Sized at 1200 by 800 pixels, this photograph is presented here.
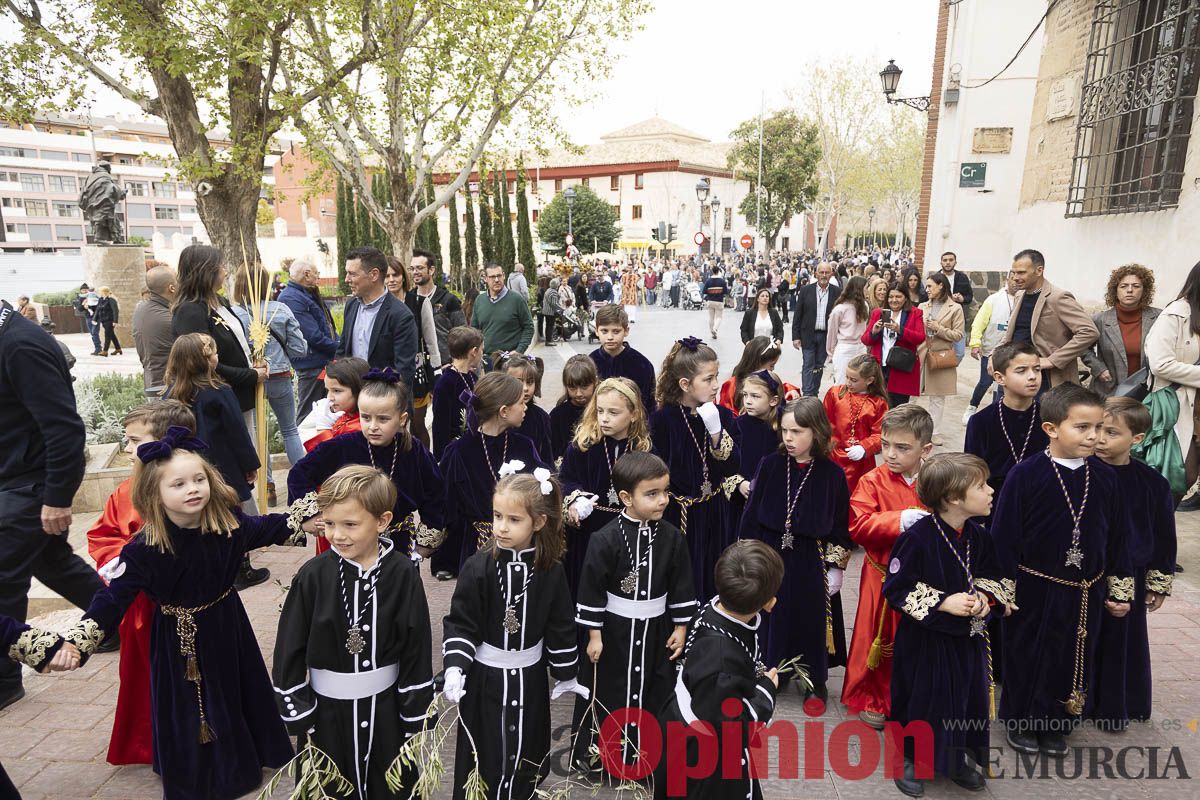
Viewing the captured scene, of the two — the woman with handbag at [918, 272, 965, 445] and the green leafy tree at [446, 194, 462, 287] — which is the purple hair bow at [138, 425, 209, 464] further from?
the green leafy tree at [446, 194, 462, 287]

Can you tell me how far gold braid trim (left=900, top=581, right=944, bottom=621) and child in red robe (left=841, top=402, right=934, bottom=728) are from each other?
43 centimetres

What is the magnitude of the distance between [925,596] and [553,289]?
15.3m

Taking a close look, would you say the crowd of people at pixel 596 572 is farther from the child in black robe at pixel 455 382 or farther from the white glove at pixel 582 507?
the child in black robe at pixel 455 382

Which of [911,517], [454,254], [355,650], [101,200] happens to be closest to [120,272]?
[101,200]

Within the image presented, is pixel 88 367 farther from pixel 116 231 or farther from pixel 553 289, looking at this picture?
pixel 553 289

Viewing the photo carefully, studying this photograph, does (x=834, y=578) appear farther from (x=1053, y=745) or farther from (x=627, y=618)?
(x=627, y=618)

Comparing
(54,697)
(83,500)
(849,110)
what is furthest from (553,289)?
(849,110)

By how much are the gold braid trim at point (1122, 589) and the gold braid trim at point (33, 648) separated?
4.19m

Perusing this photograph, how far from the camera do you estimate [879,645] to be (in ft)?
11.7

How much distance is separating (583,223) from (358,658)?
48619mm

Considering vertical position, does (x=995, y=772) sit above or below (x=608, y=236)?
below

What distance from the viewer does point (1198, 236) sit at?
6855 millimetres

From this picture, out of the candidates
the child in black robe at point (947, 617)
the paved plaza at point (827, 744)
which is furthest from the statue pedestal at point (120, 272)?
the child in black robe at point (947, 617)

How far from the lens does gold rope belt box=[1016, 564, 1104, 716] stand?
3.34 metres
